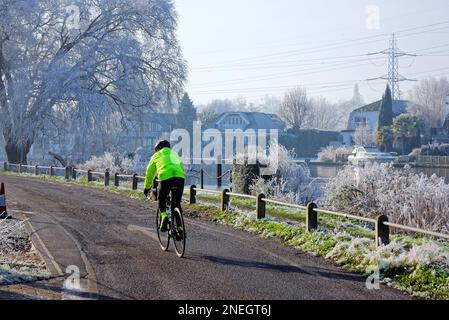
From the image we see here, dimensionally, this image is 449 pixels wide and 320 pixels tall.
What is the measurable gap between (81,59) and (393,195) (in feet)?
89.2

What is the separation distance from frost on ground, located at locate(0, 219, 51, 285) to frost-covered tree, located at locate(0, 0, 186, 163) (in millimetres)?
26763

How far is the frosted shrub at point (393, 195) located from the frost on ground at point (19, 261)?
32.8 ft

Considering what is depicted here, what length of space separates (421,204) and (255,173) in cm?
905

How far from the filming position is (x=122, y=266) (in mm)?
9164

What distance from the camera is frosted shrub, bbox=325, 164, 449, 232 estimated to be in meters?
15.8

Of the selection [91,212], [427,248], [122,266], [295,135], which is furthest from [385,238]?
[295,135]

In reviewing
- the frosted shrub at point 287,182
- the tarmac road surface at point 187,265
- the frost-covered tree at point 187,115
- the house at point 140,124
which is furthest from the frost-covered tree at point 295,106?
the tarmac road surface at point 187,265

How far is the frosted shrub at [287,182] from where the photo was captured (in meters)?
22.7

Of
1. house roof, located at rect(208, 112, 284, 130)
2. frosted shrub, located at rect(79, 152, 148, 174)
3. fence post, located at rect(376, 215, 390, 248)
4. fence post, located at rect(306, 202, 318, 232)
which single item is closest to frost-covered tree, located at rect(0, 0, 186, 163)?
frosted shrub, located at rect(79, 152, 148, 174)

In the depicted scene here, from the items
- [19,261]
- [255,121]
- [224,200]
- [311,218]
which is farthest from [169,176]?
[255,121]

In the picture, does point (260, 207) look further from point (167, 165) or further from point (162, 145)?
point (167, 165)

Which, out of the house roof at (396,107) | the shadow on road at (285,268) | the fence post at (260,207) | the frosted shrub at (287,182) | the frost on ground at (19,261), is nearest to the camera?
the frost on ground at (19,261)

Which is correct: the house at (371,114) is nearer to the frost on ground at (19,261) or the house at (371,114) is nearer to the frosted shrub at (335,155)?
the frosted shrub at (335,155)

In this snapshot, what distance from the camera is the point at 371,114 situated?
98.3 metres
